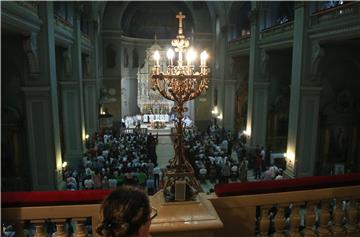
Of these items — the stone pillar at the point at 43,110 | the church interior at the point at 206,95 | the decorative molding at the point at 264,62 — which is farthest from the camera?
the decorative molding at the point at 264,62

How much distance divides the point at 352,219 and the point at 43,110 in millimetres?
10096

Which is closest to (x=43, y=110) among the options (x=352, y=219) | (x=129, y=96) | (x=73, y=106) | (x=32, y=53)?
(x=32, y=53)

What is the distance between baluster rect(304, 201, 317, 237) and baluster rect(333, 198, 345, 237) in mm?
247

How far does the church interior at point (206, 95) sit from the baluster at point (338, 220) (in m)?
0.41

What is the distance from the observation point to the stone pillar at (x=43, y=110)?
11.0 m

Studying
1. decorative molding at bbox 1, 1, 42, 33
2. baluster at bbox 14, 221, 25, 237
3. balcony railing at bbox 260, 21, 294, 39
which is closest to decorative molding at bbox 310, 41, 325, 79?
balcony railing at bbox 260, 21, 294, 39

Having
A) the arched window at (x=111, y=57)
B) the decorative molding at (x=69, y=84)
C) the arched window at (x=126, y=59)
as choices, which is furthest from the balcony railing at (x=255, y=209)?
the arched window at (x=126, y=59)

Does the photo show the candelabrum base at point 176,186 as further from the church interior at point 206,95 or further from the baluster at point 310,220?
the baluster at point 310,220

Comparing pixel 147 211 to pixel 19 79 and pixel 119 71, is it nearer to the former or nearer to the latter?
pixel 19 79

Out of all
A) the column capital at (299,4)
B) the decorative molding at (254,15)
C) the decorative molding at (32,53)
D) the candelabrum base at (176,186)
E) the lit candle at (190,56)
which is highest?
the decorative molding at (254,15)

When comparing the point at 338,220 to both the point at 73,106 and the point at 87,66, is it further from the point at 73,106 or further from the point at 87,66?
the point at 87,66

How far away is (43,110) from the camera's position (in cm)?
1121

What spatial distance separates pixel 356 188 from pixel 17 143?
36.5 ft

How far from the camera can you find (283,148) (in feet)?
60.0
